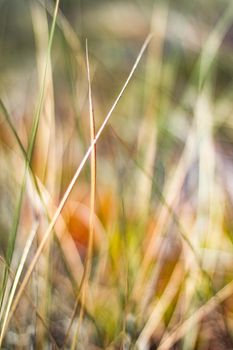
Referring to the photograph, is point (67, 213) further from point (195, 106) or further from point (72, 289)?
point (195, 106)

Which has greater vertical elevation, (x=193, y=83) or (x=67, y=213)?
(x=193, y=83)

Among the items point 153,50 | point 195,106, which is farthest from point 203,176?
point 153,50

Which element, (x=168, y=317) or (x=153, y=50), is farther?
(x=153, y=50)

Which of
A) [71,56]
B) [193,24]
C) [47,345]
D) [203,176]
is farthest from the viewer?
[193,24]

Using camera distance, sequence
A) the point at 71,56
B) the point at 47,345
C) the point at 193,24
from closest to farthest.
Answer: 1. the point at 47,345
2. the point at 71,56
3. the point at 193,24

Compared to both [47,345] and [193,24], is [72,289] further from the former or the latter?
[193,24]

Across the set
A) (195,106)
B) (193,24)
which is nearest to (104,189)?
(195,106)
